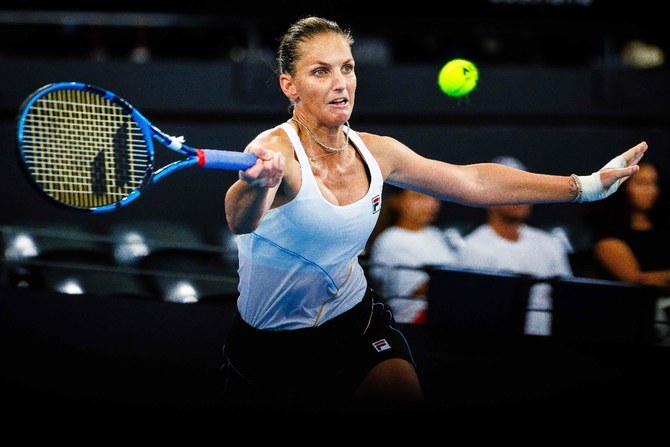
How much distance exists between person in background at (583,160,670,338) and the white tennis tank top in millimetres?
1755

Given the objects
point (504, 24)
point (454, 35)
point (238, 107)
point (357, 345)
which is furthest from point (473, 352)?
point (454, 35)

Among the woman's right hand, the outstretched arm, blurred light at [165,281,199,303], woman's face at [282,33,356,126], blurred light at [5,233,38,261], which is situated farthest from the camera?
blurred light at [5,233,38,261]

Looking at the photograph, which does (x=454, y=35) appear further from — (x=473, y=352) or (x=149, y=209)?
(x=473, y=352)

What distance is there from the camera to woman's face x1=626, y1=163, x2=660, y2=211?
4.12 m

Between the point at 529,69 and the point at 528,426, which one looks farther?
the point at 529,69

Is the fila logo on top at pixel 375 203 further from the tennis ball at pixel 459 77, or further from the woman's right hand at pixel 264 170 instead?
the tennis ball at pixel 459 77

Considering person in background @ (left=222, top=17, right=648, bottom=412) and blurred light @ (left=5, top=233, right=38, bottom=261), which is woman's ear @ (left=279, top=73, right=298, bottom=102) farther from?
blurred light @ (left=5, top=233, right=38, bottom=261)

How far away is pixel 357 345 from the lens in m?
2.58

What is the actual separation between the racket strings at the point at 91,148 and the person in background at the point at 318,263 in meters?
0.34

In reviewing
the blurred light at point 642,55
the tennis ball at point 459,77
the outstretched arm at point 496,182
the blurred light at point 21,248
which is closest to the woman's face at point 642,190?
the tennis ball at point 459,77

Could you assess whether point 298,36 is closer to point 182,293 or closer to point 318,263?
point 318,263

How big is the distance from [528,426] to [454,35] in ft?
16.0

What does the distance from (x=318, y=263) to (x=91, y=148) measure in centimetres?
69

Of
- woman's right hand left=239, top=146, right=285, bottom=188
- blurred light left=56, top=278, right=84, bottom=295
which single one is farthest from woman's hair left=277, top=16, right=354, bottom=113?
blurred light left=56, top=278, right=84, bottom=295
